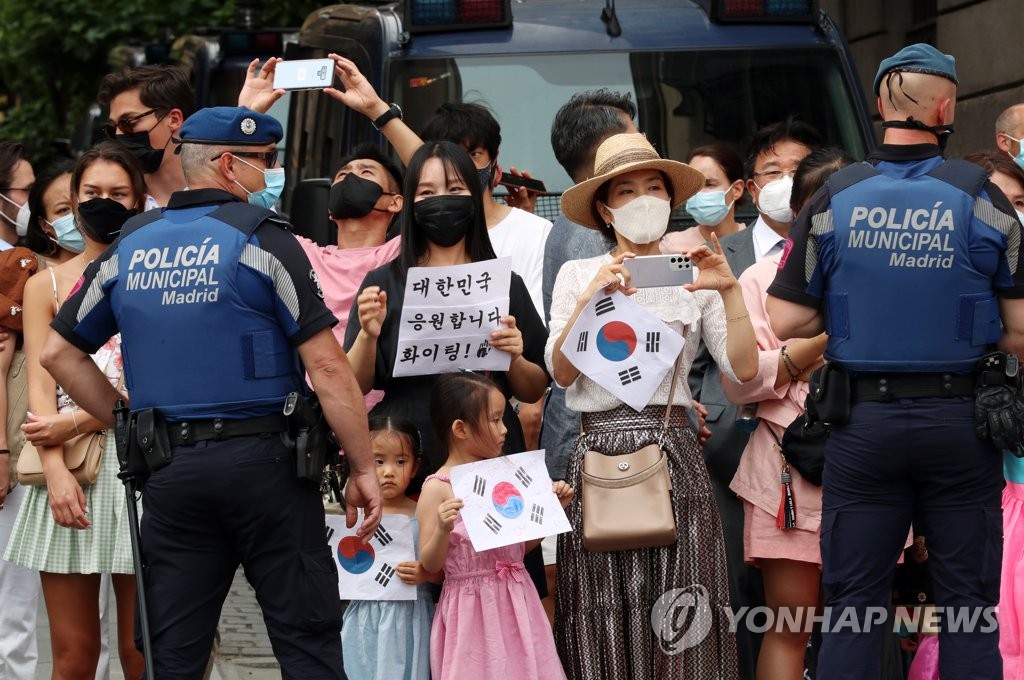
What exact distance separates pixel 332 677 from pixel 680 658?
118 centimetres

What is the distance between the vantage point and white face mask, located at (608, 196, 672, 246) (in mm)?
5492

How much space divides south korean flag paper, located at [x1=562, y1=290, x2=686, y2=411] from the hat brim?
450 millimetres

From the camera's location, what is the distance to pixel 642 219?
549cm

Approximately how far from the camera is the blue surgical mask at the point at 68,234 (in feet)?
20.5

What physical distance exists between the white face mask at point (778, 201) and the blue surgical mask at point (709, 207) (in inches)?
Answer: 17.0

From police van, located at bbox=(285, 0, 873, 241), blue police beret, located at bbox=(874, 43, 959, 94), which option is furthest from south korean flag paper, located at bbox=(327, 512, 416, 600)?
police van, located at bbox=(285, 0, 873, 241)

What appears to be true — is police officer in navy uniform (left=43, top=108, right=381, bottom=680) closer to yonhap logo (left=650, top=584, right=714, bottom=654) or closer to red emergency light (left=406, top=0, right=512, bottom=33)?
yonhap logo (left=650, top=584, right=714, bottom=654)

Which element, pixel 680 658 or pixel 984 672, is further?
pixel 680 658

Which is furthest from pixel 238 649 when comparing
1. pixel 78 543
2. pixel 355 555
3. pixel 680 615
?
pixel 680 615

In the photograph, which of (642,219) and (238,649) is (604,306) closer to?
(642,219)

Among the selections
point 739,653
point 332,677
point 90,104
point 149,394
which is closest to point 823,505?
point 739,653

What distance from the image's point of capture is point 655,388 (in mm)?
5375

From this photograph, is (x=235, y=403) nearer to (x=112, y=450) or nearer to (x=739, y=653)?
(x=112, y=450)

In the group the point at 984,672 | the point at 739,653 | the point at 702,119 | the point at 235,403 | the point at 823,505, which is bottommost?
the point at 739,653
